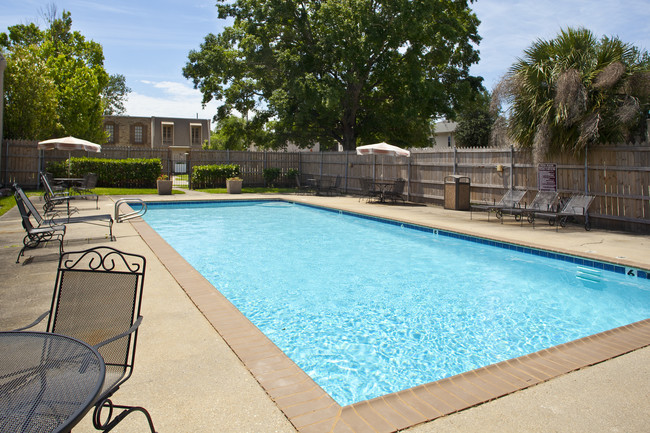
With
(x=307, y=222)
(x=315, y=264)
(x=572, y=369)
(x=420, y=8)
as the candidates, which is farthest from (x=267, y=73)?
(x=572, y=369)

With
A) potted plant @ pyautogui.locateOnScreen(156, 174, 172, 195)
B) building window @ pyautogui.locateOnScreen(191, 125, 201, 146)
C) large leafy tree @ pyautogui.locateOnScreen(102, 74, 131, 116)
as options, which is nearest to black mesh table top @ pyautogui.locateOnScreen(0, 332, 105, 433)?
potted plant @ pyautogui.locateOnScreen(156, 174, 172, 195)

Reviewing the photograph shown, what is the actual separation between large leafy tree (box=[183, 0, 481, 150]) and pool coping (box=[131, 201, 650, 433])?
1788cm

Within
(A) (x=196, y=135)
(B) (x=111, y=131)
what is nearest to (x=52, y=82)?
(B) (x=111, y=131)

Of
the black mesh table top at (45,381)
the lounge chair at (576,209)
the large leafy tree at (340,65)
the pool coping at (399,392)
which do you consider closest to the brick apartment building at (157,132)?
the large leafy tree at (340,65)

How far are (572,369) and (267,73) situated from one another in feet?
78.1

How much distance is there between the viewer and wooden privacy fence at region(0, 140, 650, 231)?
33.9 feet

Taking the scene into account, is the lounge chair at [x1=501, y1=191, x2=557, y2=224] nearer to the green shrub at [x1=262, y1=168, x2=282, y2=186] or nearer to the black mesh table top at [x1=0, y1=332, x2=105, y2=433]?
the black mesh table top at [x1=0, y1=332, x2=105, y2=433]

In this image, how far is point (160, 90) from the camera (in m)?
69.0

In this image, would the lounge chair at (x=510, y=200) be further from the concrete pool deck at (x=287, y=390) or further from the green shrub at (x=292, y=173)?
the green shrub at (x=292, y=173)

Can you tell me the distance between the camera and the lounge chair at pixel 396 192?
55.2 feet

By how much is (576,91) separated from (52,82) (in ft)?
78.0

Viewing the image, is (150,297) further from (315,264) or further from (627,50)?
(627,50)

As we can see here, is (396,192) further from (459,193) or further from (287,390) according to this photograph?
(287,390)

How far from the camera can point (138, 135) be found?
166 ft
